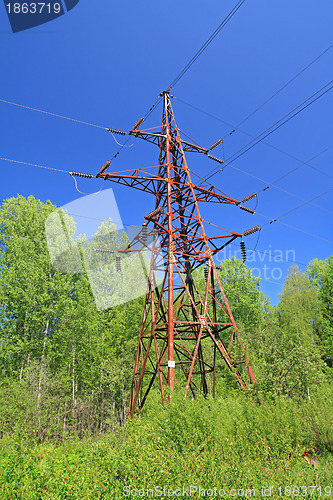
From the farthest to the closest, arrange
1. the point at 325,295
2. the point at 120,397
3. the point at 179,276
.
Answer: the point at 325,295
the point at 120,397
the point at 179,276

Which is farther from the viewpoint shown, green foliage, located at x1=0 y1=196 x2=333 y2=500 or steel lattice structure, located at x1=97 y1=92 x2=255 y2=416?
steel lattice structure, located at x1=97 y1=92 x2=255 y2=416

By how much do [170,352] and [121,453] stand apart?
343 centimetres

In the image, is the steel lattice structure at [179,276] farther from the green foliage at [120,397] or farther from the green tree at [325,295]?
the green tree at [325,295]

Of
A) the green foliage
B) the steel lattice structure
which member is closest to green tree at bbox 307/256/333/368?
the green foliage

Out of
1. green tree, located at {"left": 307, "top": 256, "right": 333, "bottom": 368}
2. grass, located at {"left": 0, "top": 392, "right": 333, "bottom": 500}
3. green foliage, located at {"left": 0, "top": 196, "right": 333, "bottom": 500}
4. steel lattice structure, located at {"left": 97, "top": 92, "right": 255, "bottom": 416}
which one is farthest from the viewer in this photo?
green tree, located at {"left": 307, "top": 256, "right": 333, "bottom": 368}

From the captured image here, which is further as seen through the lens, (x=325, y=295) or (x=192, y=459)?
(x=325, y=295)

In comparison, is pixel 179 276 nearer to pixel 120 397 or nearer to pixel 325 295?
pixel 120 397

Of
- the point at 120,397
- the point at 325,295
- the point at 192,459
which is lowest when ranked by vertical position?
Result: the point at 120,397

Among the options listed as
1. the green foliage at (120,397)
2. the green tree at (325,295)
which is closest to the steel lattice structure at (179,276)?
the green foliage at (120,397)

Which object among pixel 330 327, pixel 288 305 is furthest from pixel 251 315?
pixel 330 327

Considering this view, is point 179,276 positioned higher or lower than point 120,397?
higher

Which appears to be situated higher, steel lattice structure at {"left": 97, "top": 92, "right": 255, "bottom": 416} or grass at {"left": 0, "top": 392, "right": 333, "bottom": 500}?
steel lattice structure at {"left": 97, "top": 92, "right": 255, "bottom": 416}

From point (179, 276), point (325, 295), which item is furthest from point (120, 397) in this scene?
point (325, 295)

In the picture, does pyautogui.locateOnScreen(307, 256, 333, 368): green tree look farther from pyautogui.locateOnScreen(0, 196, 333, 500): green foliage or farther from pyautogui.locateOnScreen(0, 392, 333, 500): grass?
pyautogui.locateOnScreen(0, 392, 333, 500): grass
